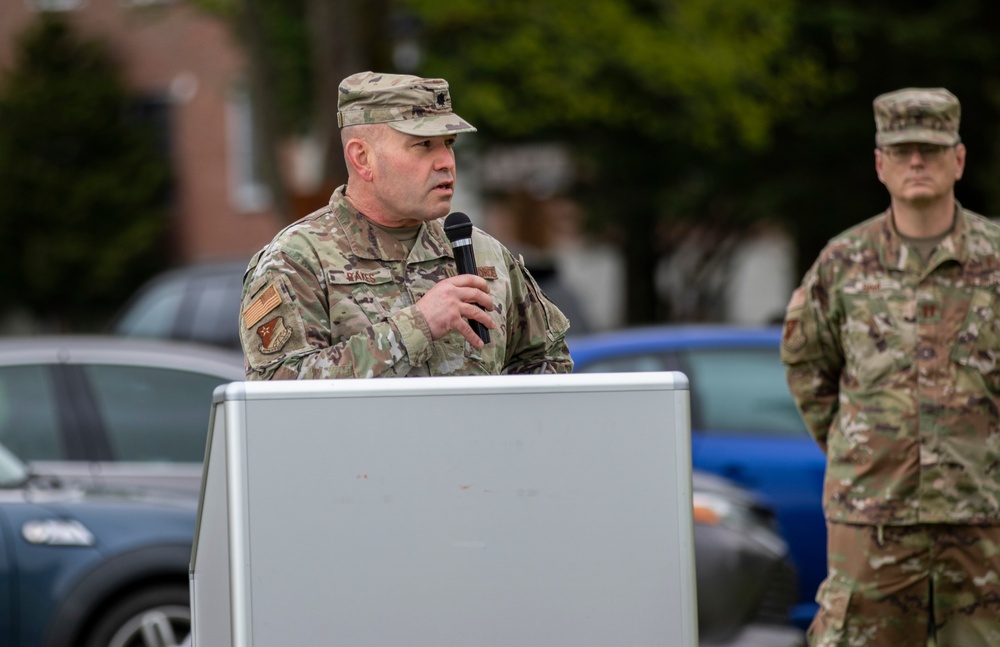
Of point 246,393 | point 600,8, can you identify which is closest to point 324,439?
point 246,393

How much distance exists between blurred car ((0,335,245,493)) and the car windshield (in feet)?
1.03

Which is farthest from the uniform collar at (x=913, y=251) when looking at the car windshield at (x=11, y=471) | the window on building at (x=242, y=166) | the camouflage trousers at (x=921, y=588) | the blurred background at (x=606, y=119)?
the window on building at (x=242, y=166)

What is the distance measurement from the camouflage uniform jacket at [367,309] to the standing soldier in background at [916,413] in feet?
3.96

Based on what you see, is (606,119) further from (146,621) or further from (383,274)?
(383,274)

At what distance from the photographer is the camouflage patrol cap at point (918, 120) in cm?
437

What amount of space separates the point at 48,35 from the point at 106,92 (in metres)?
1.42

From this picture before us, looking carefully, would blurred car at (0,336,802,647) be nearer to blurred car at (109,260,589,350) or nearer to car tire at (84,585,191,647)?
car tire at (84,585,191,647)

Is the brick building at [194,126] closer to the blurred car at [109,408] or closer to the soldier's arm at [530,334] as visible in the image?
the blurred car at [109,408]

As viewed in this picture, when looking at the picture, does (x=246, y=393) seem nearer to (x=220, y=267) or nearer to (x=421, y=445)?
(x=421, y=445)

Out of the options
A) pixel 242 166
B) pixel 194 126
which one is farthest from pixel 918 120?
pixel 194 126

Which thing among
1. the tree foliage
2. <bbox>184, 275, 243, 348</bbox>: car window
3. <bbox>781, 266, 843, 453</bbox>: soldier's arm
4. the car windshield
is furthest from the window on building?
<bbox>781, 266, 843, 453</bbox>: soldier's arm

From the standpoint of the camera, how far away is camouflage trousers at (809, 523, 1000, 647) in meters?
4.24

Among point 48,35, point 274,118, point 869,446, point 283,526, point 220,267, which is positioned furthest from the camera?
point 48,35

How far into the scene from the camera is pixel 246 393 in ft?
8.60
